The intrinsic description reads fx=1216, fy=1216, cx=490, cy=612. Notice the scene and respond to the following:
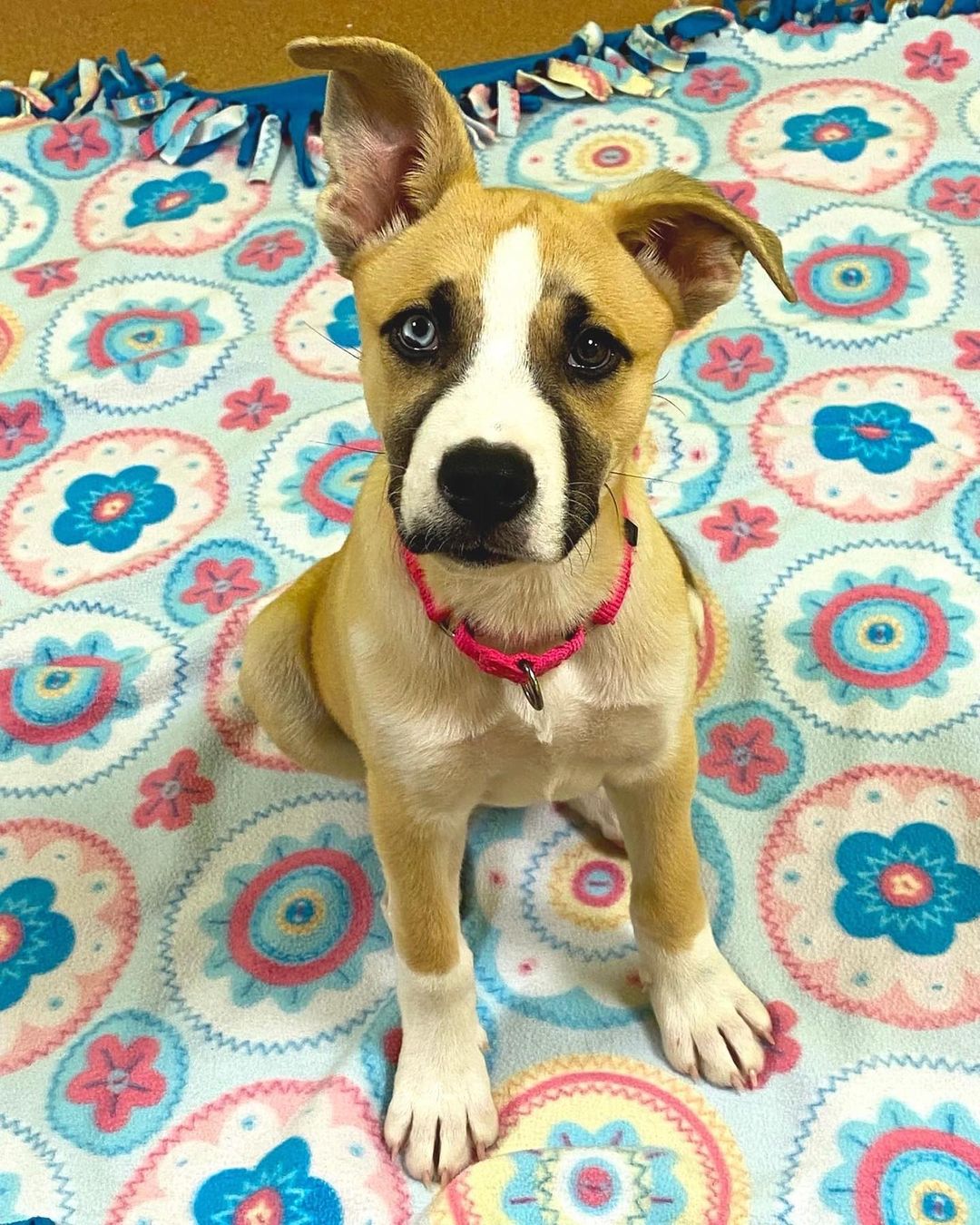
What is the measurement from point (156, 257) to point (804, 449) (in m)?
1.92

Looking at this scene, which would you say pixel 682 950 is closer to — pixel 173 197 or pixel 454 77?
pixel 173 197

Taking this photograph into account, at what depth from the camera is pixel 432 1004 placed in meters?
1.83

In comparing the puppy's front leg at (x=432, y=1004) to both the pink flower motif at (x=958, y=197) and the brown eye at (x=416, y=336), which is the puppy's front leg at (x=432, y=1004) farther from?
the pink flower motif at (x=958, y=197)

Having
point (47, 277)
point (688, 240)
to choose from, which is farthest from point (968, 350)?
point (47, 277)

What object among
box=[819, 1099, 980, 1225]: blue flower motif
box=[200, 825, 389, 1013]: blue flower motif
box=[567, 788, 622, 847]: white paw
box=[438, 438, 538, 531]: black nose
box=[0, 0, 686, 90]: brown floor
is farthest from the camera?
box=[0, 0, 686, 90]: brown floor

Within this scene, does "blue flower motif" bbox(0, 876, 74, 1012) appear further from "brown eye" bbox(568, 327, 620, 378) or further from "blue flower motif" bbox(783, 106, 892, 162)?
"blue flower motif" bbox(783, 106, 892, 162)

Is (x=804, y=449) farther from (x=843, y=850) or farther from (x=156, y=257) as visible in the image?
(x=156, y=257)

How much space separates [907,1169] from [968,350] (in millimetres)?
1928

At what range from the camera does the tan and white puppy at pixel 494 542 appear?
1.38 m

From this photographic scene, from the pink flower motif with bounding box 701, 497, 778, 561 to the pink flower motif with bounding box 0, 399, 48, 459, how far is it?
1689mm

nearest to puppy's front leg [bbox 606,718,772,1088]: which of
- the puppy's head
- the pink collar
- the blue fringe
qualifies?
the pink collar

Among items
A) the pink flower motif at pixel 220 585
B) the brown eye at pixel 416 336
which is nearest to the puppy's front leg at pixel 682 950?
the brown eye at pixel 416 336

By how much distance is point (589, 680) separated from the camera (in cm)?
162

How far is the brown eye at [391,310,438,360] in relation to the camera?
1.44 metres
